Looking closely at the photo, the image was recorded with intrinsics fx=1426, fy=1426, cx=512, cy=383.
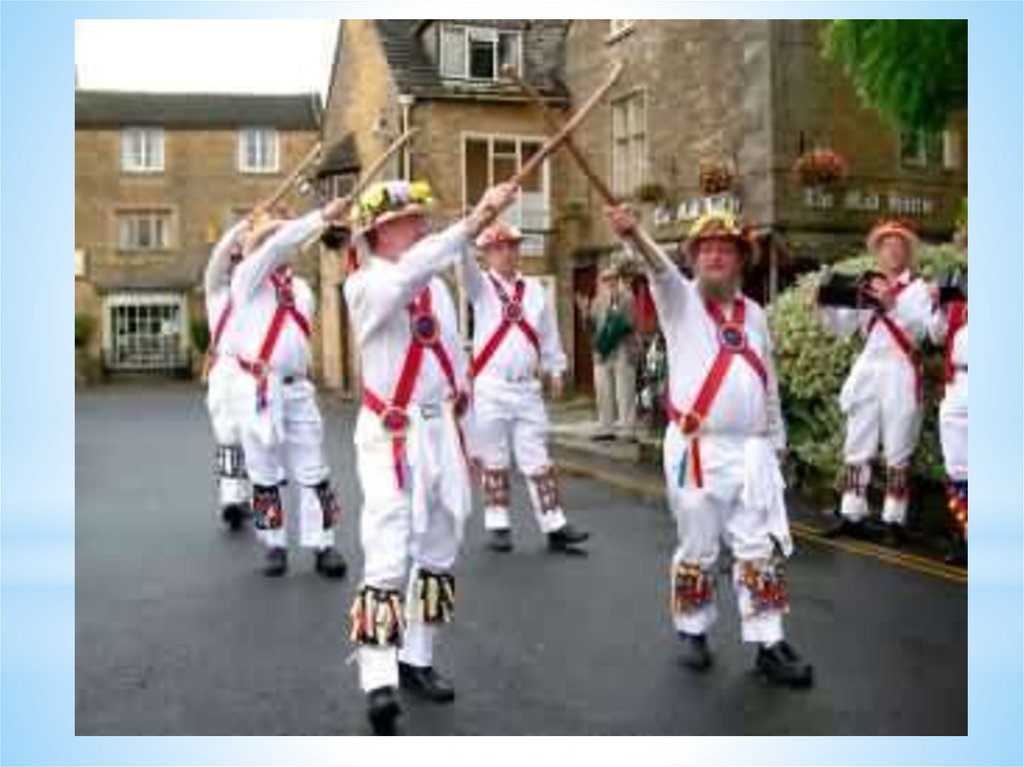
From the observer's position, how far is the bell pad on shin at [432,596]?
4.16 meters

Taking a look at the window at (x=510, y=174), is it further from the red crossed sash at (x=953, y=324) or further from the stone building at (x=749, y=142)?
the red crossed sash at (x=953, y=324)

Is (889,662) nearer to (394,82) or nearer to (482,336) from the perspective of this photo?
(482,336)

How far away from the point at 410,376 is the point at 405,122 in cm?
334

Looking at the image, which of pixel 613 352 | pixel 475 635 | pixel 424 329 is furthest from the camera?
pixel 613 352

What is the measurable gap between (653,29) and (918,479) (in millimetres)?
2597

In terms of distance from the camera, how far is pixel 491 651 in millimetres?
4609

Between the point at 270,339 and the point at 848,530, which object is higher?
the point at 270,339

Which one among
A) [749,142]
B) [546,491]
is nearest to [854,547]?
[546,491]

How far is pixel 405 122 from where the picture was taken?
281 inches

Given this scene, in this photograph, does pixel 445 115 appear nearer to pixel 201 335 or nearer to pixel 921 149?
pixel 201 335

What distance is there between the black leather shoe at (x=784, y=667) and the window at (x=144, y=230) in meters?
2.53

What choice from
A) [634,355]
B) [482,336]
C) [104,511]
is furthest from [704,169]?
[104,511]

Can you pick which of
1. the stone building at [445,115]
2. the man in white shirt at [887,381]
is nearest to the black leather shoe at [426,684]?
the stone building at [445,115]

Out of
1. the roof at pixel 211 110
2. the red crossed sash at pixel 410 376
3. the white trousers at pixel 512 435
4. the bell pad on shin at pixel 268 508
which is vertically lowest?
the bell pad on shin at pixel 268 508
